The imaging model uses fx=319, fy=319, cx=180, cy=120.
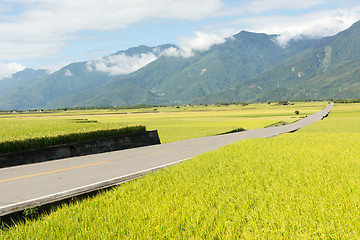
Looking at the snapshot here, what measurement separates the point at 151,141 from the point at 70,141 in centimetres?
794

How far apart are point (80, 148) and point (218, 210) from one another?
47.8 feet

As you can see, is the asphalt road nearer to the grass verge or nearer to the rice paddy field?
the rice paddy field

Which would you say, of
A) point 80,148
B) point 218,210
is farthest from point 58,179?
point 80,148

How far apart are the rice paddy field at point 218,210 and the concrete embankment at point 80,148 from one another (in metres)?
8.70

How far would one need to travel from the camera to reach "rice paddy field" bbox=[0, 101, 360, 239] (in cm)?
529

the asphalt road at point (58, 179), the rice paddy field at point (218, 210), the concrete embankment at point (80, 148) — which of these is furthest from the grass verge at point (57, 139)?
the rice paddy field at point (218, 210)

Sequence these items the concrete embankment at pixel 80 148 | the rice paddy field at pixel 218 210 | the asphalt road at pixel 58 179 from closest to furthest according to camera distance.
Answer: the rice paddy field at pixel 218 210 < the asphalt road at pixel 58 179 < the concrete embankment at pixel 80 148

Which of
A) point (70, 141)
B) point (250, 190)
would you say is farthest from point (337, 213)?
point (70, 141)

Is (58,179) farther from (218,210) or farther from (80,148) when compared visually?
(80,148)

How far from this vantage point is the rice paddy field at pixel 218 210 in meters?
5.29

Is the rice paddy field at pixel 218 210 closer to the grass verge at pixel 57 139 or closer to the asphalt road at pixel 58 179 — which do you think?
the asphalt road at pixel 58 179

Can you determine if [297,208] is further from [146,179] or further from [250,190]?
[146,179]

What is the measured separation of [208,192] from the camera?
783 cm

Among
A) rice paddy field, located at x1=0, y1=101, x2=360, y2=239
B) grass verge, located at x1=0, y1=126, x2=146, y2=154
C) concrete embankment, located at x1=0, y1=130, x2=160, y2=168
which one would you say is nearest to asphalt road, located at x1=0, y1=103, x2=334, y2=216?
rice paddy field, located at x1=0, y1=101, x2=360, y2=239
